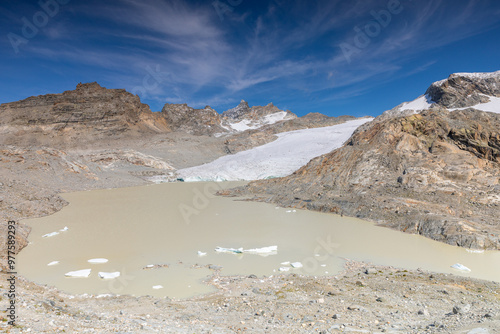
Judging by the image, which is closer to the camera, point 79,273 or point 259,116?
point 79,273

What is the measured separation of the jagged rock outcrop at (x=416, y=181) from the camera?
12.8 m

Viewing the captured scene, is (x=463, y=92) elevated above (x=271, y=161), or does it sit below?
above

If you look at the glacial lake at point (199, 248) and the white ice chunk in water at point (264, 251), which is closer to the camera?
the glacial lake at point (199, 248)

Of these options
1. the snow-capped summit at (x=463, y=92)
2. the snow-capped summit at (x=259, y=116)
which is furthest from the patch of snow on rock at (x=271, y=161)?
the snow-capped summit at (x=259, y=116)

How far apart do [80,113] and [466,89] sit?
9542cm

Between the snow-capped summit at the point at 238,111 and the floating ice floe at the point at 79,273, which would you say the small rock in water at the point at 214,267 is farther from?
the snow-capped summit at the point at 238,111

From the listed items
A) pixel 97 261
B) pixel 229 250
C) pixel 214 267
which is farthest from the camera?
pixel 229 250

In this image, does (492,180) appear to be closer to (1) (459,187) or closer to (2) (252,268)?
(1) (459,187)

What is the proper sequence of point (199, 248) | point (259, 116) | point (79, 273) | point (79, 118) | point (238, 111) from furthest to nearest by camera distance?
1. point (238, 111)
2. point (259, 116)
3. point (79, 118)
4. point (199, 248)
5. point (79, 273)

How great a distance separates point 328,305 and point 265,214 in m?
11.1

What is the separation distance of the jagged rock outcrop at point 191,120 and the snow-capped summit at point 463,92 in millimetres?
59480

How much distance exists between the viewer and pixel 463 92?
6756 centimetres

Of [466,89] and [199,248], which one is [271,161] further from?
[466,89]

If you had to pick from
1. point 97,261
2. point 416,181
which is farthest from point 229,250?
point 416,181
